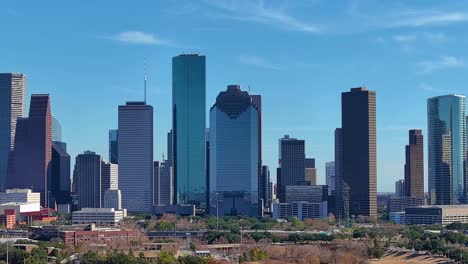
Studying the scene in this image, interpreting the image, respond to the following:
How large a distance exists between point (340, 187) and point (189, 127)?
28.3 meters

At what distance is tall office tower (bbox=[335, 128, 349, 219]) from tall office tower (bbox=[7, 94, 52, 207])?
157 ft

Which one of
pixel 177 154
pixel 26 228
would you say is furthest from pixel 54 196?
pixel 26 228

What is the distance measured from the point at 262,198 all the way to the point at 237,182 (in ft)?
26.2

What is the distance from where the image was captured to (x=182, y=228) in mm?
109250

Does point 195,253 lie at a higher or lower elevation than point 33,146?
lower

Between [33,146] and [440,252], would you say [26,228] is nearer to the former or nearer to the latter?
[33,146]

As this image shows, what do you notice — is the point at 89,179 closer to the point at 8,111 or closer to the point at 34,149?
the point at 34,149

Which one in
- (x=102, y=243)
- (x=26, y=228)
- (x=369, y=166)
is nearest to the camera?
(x=102, y=243)

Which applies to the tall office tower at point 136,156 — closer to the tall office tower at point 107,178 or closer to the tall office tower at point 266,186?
the tall office tower at point 107,178

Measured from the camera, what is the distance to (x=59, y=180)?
5974 inches

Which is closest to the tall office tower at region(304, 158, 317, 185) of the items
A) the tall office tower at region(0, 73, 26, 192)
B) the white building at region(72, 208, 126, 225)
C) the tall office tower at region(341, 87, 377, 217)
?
the tall office tower at region(341, 87, 377, 217)

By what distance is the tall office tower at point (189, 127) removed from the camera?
148 metres

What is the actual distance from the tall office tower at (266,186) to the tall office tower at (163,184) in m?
16.8

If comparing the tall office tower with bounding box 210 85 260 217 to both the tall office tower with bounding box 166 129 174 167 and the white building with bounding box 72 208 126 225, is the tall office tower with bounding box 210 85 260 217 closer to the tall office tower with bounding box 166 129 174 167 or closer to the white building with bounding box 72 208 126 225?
the tall office tower with bounding box 166 129 174 167
